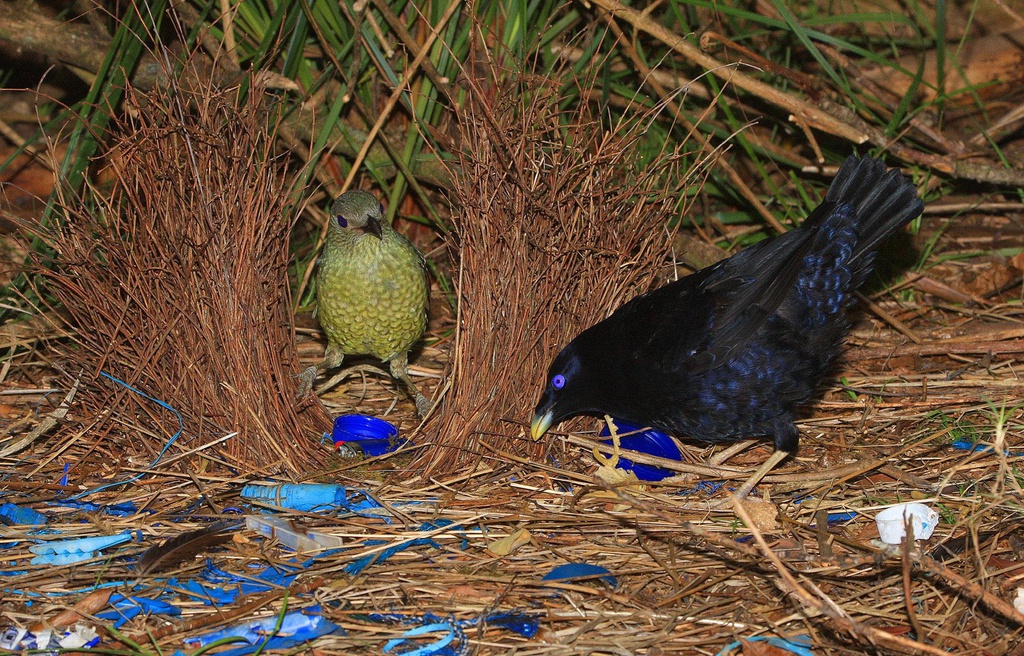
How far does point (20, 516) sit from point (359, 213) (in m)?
1.80

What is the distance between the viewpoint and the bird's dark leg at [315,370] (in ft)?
14.2

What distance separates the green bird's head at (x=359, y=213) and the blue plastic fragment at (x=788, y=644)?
86.3 inches

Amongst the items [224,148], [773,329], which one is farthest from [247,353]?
[773,329]

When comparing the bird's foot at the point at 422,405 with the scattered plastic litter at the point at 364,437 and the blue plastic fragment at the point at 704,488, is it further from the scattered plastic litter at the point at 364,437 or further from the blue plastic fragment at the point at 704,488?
the blue plastic fragment at the point at 704,488

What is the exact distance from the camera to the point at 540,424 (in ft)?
12.8

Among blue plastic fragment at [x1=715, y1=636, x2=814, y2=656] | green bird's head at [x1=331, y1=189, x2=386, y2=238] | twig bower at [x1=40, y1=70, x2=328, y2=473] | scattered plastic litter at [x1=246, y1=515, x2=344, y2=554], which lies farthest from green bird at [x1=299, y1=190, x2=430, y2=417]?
blue plastic fragment at [x1=715, y1=636, x2=814, y2=656]

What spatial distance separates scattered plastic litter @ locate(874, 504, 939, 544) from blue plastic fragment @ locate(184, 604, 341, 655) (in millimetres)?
2045

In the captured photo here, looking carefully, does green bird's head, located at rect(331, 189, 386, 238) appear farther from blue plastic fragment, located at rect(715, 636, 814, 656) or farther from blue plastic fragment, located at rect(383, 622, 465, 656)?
blue plastic fragment, located at rect(715, 636, 814, 656)

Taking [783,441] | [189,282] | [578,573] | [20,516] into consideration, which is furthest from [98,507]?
[783,441]

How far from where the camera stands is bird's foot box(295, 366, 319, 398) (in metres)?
4.32

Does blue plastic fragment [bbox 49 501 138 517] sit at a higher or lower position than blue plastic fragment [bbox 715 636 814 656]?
lower

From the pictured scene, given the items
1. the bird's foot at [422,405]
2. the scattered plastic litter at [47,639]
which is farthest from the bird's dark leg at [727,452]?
the scattered plastic litter at [47,639]

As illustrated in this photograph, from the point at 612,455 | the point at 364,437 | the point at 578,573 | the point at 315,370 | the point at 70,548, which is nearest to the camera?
the point at 578,573

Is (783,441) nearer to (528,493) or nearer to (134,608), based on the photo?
(528,493)
